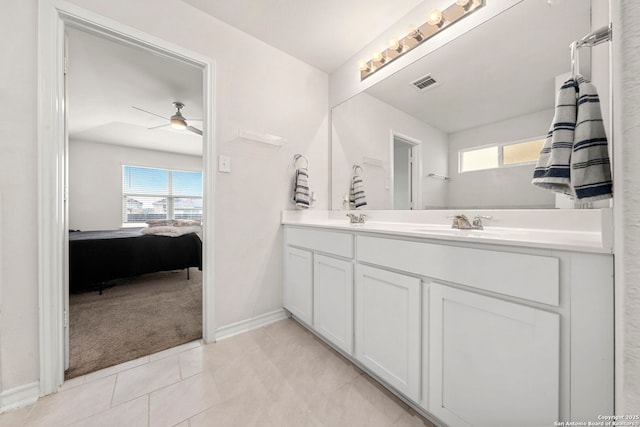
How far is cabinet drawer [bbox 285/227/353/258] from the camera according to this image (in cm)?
134

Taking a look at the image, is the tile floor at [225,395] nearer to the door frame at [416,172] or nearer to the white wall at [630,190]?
the white wall at [630,190]

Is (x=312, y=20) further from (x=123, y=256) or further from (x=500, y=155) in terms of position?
(x=123, y=256)

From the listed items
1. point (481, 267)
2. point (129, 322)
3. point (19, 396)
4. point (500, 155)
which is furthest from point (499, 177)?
point (129, 322)

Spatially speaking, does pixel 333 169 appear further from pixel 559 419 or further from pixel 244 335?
pixel 559 419

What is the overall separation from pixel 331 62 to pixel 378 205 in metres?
1.36

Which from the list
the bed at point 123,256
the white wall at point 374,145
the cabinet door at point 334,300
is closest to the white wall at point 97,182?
the bed at point 123,256

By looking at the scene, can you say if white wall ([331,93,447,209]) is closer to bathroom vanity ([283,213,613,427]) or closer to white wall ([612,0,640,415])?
bathroom vanity ([283,213,613,427])

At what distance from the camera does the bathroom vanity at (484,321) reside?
63 cm

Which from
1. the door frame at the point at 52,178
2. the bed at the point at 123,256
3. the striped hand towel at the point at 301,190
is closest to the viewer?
the door frame at the point at 52,178

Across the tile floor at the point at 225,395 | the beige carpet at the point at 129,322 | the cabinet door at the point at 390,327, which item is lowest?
the tile floor at the point at 225,395

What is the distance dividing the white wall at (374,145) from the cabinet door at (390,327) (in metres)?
0.67

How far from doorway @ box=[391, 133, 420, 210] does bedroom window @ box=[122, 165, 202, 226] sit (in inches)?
207

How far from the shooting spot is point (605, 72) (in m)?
0.76

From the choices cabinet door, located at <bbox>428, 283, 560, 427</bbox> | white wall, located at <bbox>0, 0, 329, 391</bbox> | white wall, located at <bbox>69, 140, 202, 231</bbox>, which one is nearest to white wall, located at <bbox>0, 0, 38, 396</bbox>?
white wall, located at <bbox>0, 0, 329, 391</bbox>
